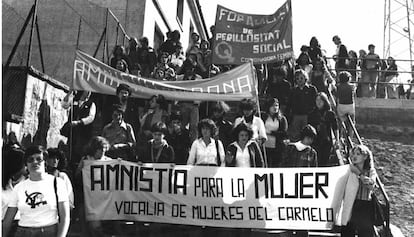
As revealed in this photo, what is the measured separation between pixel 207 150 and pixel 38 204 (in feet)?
9.05

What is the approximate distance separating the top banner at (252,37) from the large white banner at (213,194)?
304 centimetres

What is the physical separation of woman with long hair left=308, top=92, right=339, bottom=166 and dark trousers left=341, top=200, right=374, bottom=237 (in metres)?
2.03

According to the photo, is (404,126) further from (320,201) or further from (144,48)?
(320,201)

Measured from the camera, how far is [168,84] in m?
9.12

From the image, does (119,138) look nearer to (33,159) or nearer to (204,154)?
(204,154)

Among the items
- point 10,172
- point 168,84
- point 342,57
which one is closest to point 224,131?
point 168,84

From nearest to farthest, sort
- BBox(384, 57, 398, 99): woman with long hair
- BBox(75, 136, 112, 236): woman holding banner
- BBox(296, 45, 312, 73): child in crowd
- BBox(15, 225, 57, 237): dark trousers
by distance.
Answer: BBox(15, 225, 57, 237): dark trousers < BBox(75, 136, 112, 236): woman holding banner < BBox(296, 45, 312, 73): child in crowd < BBox(384, 57, 398, 99): woman with long hair

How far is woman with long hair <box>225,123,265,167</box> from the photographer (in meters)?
7.06

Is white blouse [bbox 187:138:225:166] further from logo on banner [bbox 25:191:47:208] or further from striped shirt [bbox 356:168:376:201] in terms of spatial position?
logo on banner [bbox 25:191:47:208]

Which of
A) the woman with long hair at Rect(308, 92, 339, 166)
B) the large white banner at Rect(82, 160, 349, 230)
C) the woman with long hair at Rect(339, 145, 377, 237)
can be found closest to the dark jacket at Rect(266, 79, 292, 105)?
the woman with long hair at Rect(308, 92, 339, 166)

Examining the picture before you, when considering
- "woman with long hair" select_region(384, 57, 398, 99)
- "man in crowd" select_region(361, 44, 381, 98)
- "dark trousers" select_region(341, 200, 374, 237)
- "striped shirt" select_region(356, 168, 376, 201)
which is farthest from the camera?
"woman with long hair" select_region(384, 57, 398, 99)

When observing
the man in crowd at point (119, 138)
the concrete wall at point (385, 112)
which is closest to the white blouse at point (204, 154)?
the man in crowd at point (119, 138)

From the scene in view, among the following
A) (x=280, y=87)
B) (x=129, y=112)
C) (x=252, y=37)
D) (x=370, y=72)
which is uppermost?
(x=370, y=72)

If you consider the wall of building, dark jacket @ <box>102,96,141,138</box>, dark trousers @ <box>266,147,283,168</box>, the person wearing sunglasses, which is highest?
the wall of building
